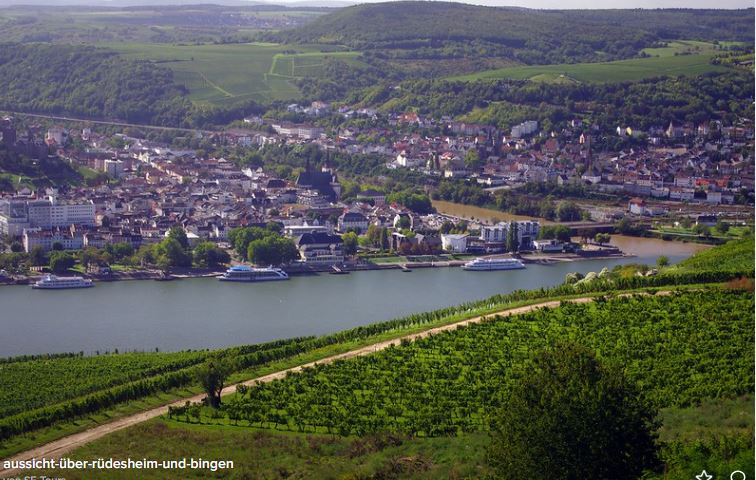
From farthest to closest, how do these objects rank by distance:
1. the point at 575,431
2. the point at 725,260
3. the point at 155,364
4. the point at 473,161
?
1. the point at 473,161
2. the point at 725,260
3. the point at 155,364
4. the point at 575,431

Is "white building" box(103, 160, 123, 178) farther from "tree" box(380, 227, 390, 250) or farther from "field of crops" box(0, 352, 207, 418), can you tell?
"field of crops" box(0, 352, 207, 418)

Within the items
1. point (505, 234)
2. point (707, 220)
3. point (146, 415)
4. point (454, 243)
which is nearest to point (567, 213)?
point (707, 220)

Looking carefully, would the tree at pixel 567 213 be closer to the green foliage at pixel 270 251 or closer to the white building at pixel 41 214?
the green foliage at pixel 270 251

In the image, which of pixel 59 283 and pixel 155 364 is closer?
pixel 155 364

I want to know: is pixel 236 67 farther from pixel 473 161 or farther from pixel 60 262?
pixel 60 262

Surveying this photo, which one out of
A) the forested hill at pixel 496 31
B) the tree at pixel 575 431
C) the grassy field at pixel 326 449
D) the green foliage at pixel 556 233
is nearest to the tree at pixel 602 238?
the green foliage at pixel 556 233

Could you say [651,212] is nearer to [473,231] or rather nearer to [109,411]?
[473,231]
